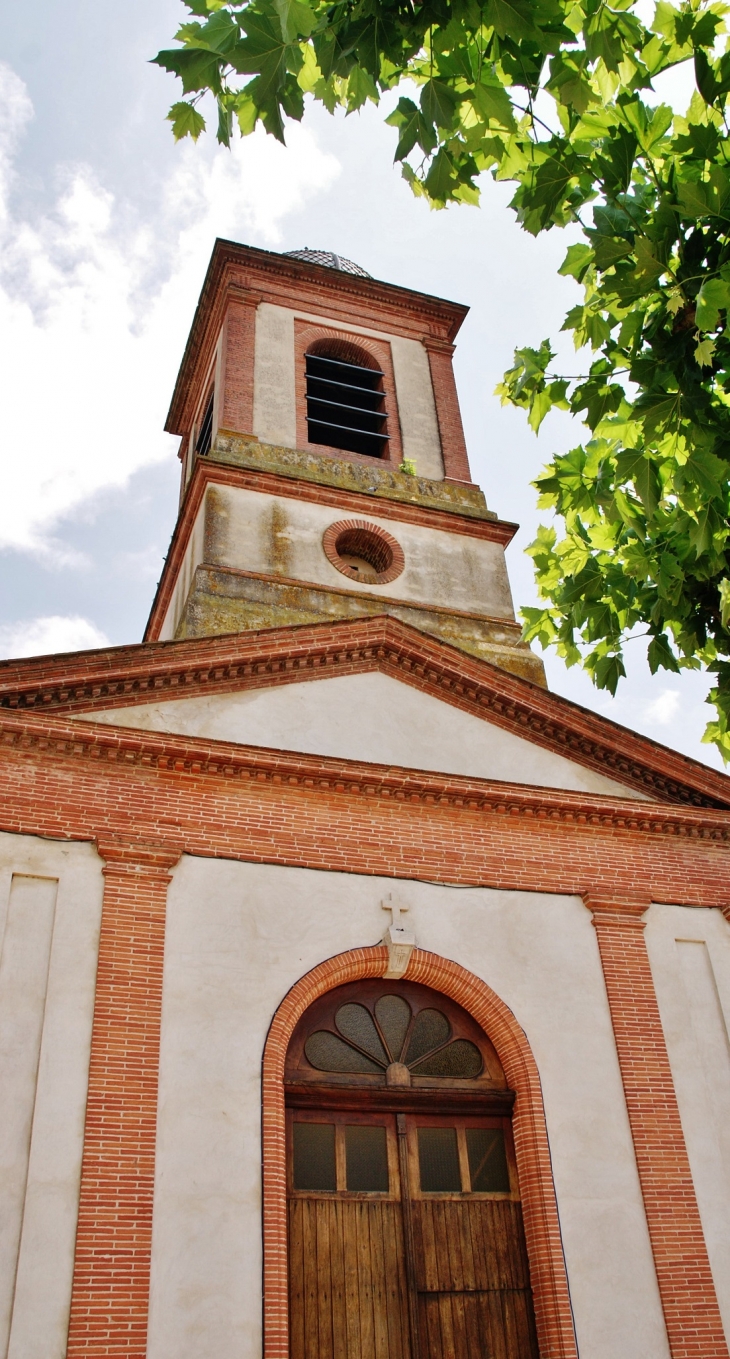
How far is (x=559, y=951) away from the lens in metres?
9.88

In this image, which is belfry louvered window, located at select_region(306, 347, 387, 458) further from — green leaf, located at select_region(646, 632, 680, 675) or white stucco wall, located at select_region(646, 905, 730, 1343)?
green leaf, located at select_region(646, 632, 680, 675)

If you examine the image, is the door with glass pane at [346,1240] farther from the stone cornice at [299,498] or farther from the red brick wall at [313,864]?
the stone cornice at [299,498]

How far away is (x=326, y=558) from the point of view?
44.5 ft

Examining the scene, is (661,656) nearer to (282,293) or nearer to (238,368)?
(238,368)

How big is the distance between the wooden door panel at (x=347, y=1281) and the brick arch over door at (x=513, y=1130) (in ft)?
1.13

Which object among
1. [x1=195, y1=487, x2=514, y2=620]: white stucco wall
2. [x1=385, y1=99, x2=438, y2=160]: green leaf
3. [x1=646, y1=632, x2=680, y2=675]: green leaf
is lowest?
[x1=646, y1=632, x2=680, y2=675]: green leaf

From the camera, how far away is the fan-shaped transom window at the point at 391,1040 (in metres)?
9.00

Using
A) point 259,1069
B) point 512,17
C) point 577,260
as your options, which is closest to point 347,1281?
point 259,1069

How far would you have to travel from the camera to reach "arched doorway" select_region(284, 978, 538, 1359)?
800 cm

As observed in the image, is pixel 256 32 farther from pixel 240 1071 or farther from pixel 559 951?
pixel 559 951

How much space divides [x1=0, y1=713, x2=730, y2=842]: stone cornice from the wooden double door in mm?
2728

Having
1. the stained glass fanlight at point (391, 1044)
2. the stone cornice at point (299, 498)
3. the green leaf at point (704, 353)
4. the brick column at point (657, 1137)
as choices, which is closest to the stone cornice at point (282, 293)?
the stone cornice at point (299, 498)

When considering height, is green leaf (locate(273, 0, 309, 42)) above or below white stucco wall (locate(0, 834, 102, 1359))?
above

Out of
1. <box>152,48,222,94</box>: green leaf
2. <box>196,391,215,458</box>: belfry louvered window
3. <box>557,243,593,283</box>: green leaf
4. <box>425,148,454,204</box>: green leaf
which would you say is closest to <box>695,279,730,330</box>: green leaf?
<box>557,243,593,283</box>: green leaf
